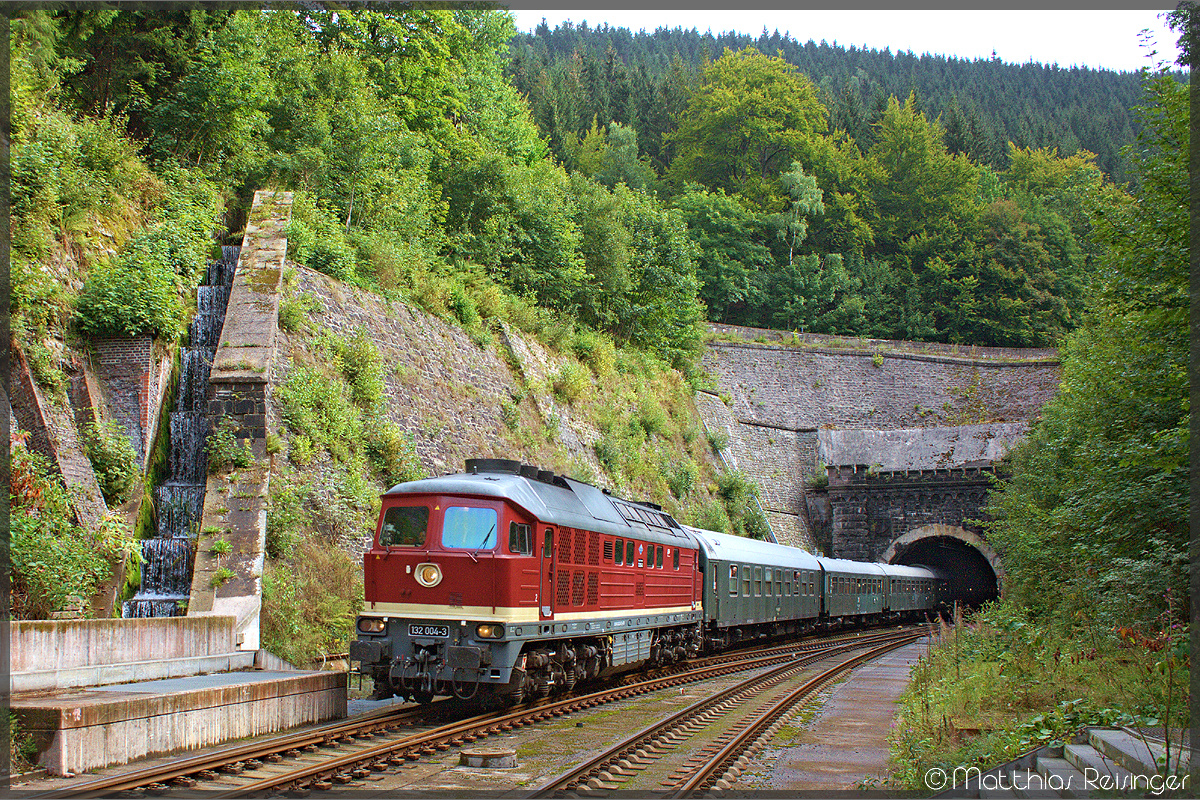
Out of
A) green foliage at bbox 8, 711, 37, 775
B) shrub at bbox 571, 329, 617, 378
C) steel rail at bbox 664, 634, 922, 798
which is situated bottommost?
steel rail at bbox 664, 634, 922, 798

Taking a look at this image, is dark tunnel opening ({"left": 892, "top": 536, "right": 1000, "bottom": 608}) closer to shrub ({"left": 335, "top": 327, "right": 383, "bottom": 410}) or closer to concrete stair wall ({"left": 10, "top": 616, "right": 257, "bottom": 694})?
shrub ({"left": 335, "top": 327, "right": 383, "bottom": 410})

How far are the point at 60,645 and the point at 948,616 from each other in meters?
43.3

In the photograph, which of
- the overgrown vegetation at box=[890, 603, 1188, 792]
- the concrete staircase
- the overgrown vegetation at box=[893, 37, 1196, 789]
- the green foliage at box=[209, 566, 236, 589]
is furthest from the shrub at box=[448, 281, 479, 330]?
the concrete staircase

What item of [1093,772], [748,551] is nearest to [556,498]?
[1093,772]

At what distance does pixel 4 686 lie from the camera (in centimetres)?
813

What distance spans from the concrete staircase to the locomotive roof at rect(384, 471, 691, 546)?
6.15 m

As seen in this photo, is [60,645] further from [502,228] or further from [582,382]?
[502,228]

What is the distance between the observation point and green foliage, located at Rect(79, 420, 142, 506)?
572 inches

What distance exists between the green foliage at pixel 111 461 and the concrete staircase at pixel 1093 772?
43.7ft

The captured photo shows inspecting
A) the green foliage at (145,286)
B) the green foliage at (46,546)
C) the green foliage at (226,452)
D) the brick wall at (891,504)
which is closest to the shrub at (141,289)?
the green foliage at (145,286)

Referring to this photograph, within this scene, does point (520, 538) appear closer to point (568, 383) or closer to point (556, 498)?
point (556, 498)

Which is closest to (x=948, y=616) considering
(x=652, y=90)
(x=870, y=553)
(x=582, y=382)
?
(x=870, y=553)

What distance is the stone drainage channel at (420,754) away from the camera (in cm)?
730

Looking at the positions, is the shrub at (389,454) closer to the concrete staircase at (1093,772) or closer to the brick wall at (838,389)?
the concrete staircase at (1093,772)
